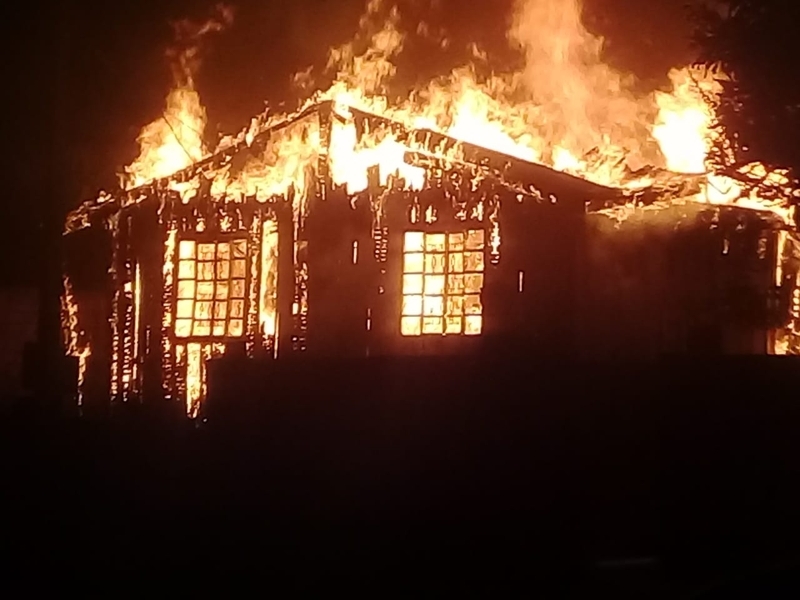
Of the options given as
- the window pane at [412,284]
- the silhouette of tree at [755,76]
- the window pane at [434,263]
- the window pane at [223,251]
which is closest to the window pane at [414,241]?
the window pane at [434,263]

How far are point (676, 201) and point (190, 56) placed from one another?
6.55 meters

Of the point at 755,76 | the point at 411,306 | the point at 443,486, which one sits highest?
the point at 755,76

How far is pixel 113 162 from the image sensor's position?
49.4 feet

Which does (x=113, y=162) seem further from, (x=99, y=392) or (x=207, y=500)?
(x=207, y=500)

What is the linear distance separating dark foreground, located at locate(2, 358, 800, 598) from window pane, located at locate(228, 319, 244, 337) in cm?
245

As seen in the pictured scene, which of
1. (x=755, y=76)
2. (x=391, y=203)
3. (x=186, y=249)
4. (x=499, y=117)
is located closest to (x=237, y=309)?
(x=186, y=249)

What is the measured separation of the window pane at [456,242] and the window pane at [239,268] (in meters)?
2.74

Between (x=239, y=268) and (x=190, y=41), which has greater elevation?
(x=190, y=41)

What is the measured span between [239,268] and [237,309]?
500mm

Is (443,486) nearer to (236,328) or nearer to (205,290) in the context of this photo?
(236,328)

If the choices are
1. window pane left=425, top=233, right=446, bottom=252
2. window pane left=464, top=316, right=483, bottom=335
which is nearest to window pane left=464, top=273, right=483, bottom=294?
window pane left=464, top=316, right=483, bottom=335

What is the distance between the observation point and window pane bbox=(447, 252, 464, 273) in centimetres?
1307

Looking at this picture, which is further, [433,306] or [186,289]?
[186,289]

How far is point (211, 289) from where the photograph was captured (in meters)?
14.6
